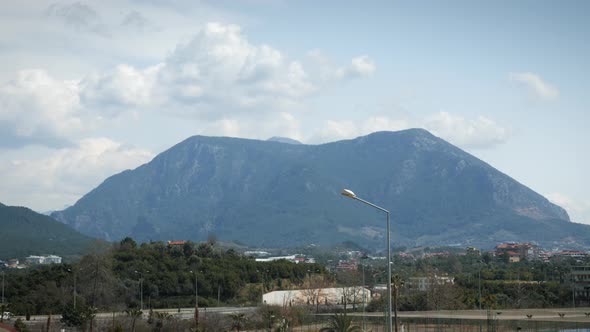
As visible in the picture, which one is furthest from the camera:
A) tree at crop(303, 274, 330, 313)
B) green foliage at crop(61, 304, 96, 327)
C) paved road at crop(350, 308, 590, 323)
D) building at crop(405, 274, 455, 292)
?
building at crop(405, 274, 455, 292)

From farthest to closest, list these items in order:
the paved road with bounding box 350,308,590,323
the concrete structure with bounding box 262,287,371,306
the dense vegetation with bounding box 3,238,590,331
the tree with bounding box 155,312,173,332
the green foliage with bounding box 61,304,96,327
Answer: the concrete structure with bounding box 262,287,371,306
the dense vegetation with bounding box 3,238,590,331
the paved road with bounding box 350,308,590,323
the tree with bounding box 155,312,173,332
the green foliage with bounding box 61,304,96,327

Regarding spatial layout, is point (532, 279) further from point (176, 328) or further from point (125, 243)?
point (176, 328)

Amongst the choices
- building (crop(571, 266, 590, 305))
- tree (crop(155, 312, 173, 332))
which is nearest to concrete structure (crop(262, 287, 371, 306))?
tree (crop(155, 312, 173, 332))

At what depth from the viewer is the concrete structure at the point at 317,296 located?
3969 inches

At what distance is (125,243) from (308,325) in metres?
61.2

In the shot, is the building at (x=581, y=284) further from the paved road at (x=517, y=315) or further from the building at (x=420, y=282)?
the building at (x=420, y=282)

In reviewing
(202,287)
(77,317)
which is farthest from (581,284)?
(77,317)

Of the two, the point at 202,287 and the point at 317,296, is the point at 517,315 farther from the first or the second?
the point at 202,287

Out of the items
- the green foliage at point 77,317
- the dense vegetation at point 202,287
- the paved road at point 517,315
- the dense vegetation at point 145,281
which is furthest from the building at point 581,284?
the green foliage at point 77,317

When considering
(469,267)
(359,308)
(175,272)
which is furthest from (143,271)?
(469,267)

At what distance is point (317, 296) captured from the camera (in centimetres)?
10381

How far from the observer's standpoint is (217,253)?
142m

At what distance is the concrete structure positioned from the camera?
101 metres

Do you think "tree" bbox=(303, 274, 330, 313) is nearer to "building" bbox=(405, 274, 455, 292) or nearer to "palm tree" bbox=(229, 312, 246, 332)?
"building" bbox=(405, 274, 455, 292)
